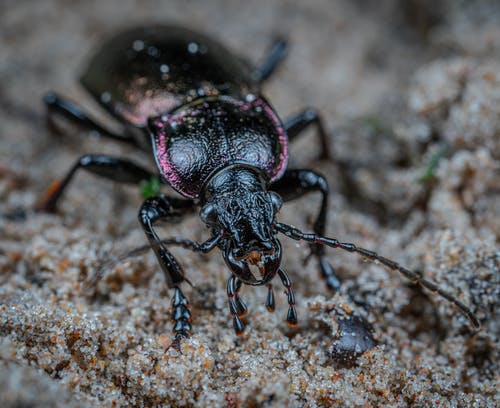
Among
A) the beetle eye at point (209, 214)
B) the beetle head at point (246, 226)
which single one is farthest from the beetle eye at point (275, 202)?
the beetle eye at point (209, 214)

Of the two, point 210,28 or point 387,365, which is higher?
point 210,28

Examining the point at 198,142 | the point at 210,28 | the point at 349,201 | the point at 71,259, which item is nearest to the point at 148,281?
the point at 71,259

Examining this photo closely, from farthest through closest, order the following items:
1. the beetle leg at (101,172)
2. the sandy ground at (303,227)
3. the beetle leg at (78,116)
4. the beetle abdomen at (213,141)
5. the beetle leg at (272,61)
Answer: the beetle leg at (272,61)
the beetle leg at (78,116)
the beetle leg at (101,172)
the beetle abdomen at (213,141)
the sandy ground at (303,227)

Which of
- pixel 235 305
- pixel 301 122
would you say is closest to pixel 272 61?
pixel 301 122

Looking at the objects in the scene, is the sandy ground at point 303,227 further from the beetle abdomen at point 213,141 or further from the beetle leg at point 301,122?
the beetle abdomen at point 213,141

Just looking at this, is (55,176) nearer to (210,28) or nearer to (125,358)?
(125,358)

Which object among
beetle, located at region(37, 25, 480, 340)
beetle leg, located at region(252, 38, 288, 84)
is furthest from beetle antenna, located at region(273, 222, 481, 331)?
beetle leg, located at region(252, 38, 288, 84)

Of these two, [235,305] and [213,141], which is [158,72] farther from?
[235,305]
